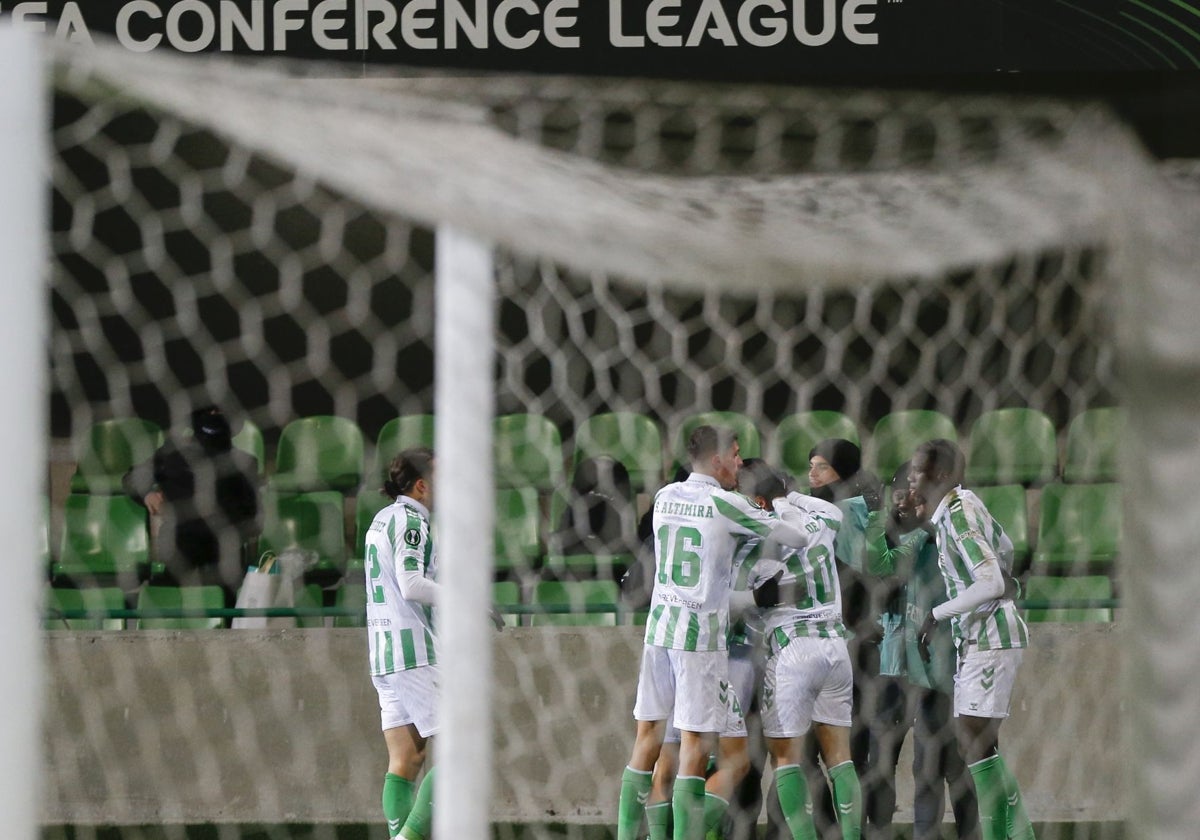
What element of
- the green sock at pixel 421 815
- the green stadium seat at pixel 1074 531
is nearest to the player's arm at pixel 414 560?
the green sock at pixel 421 815

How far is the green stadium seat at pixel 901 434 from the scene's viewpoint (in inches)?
228

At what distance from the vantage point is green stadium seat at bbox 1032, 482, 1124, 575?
516 centimetres

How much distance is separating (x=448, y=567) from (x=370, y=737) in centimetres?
406

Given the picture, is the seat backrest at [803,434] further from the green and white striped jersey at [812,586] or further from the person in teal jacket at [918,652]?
the green and white striped jersey at [812,586]

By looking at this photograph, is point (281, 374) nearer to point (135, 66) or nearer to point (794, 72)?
point (794, 72)

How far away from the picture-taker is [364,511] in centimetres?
635

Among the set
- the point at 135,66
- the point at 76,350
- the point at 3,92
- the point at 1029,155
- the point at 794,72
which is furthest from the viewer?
the point at 794,72

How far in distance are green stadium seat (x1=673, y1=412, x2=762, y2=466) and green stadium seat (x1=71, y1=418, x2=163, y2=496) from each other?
2.07 meters

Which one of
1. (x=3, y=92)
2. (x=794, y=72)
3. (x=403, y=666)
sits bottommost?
(x=403, y=666)

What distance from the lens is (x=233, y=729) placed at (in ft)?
18.1

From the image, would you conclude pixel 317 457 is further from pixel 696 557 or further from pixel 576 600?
pixel 696 557

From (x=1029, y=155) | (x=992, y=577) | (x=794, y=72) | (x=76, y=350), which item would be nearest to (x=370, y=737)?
(x=76, y=350)

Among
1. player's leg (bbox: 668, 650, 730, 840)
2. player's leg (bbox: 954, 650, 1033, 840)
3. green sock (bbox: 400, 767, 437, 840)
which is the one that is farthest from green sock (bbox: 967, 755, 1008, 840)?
green sock (bbox: 400, 767, 437, 840)

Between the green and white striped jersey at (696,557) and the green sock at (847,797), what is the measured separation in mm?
576
